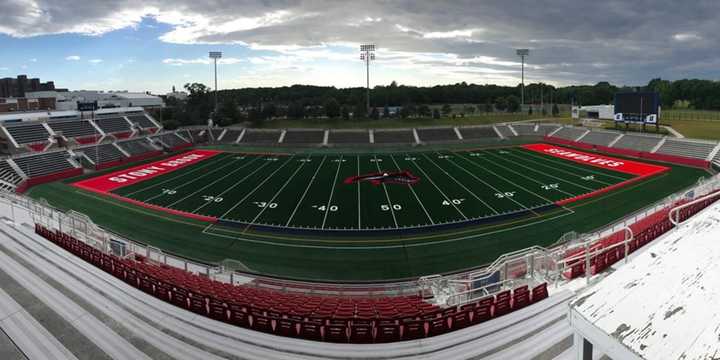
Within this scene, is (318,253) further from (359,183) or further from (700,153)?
(700,153)

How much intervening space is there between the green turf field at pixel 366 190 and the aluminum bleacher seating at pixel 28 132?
18.2 m

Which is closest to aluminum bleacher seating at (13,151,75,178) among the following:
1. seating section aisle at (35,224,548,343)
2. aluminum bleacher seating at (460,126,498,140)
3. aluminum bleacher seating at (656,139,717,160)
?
seating section aisle at (35,224,548,343)

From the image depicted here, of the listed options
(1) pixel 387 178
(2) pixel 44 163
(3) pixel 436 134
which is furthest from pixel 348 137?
(2) pixel 44 163

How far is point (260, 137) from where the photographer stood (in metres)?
58.7

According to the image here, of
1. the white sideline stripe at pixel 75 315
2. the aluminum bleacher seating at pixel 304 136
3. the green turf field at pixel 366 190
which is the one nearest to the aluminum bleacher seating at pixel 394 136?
the aluminum bleacher seating at pixel 304 136

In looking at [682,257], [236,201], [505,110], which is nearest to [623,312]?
[682,257]

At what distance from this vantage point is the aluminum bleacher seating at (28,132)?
144 ft

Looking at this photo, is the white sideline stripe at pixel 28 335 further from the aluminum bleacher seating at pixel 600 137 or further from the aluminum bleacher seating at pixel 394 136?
the aluminum bleacher seating at pixel 600 137

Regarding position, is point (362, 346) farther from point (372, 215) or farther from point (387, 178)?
point (387, 178)

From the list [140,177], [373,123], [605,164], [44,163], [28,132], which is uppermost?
[373,123]

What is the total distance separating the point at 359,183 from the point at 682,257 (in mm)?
28396

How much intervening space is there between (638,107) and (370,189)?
112 ft

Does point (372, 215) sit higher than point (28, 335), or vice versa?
point (28, 335)

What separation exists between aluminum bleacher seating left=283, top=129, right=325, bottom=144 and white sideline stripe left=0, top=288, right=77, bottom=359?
155 ft
